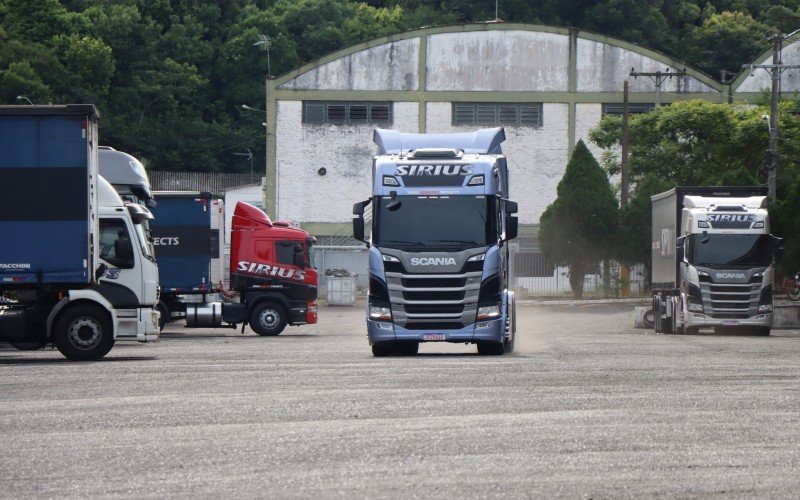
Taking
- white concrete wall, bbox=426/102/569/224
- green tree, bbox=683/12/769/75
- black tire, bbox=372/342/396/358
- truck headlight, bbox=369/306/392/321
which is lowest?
black tire, bbox=372/342/396/358

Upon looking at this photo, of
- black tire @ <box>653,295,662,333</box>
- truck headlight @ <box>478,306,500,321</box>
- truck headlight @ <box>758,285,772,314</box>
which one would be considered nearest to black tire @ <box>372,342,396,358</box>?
truck headlight @ <box>478,306,500,321</box>

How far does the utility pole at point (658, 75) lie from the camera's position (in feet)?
234

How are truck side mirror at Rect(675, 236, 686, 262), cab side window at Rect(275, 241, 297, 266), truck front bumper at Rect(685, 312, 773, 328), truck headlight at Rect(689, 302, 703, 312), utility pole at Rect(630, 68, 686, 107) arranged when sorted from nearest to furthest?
truck front bumper at Rect(685, 312, 773, 328), truck headlight at Rect(689, 302, 703, 312), truck side mirror at Rect(675, 236, 686, 262), cab side window at Rect(275, 241, 297, 266), utility pole at Rect(630, 68, 686, 107)

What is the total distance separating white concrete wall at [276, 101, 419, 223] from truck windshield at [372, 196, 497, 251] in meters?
51.8

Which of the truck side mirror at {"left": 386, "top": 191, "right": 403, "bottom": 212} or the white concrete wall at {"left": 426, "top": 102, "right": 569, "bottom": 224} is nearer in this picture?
the truck side mirror at {"left": 386, "top": 191, "right": 403, "bottom": 212}

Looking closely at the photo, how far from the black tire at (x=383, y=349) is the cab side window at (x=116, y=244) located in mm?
4471

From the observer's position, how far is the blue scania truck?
23594mm

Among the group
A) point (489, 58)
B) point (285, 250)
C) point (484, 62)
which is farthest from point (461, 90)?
point (285, 250)

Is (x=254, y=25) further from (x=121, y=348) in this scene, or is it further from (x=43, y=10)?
(x=121, y=348)

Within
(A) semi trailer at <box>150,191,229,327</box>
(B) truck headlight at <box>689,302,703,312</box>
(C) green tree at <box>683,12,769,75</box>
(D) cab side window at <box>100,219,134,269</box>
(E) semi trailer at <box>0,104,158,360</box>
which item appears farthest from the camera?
(C) green tree at <box>683,12,769,75</box>

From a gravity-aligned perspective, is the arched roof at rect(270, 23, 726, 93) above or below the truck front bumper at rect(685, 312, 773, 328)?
above

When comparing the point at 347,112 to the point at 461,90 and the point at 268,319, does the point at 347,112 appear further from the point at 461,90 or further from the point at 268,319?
the point at 268,319

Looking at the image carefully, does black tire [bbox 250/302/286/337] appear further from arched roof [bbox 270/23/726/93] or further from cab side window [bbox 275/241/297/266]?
arched roof [bbox 270/23/726/93]

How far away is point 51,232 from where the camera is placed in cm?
2348
